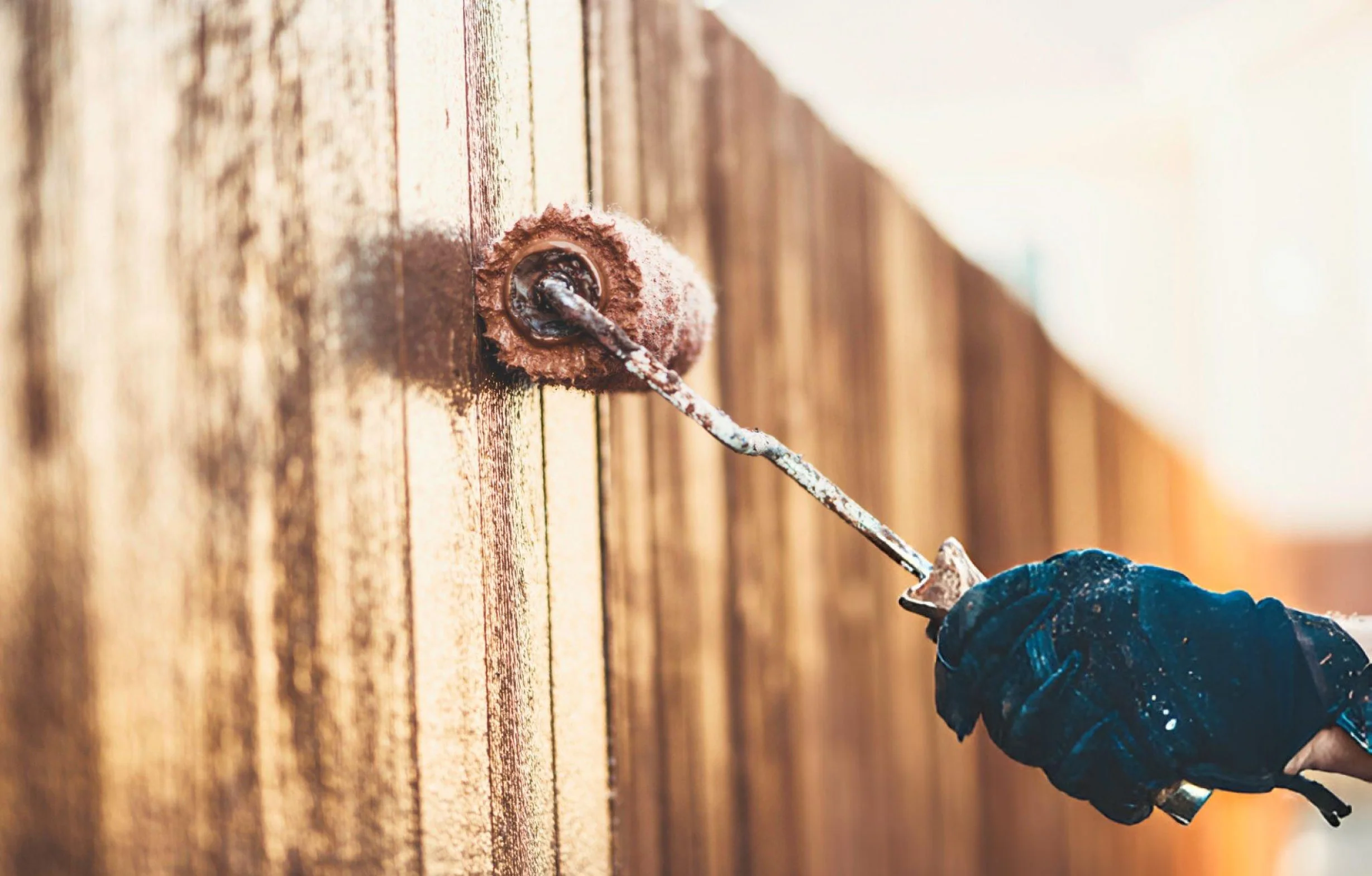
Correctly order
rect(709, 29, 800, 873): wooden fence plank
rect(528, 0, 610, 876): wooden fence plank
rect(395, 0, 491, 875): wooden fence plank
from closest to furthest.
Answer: rect(395, 0, 491, 875): wooden fence plank < rect(528, 0, 610, 876): wooden fence plank < rect(709, 29, 800, 873): wooden fence plank

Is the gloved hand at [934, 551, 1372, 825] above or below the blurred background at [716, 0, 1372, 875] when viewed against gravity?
below

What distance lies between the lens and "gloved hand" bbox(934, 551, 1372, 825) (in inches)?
20.7

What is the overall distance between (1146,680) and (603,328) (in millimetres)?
341

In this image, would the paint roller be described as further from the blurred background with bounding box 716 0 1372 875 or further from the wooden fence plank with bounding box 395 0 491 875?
the blurred background with bounding box 716 0 1372 875

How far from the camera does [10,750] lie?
14.5 inches

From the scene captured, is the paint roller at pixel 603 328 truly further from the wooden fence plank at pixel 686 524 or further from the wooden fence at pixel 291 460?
the wooden fence plank at pixel 686 524

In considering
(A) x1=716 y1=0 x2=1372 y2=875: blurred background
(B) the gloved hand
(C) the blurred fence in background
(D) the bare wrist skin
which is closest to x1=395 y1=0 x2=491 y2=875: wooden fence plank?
(B) the gloved hand

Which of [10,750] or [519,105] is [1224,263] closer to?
[519,105]

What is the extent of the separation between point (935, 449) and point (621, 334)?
4.04ft

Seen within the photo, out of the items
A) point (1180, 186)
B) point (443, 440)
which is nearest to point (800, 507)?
point (443, 440)

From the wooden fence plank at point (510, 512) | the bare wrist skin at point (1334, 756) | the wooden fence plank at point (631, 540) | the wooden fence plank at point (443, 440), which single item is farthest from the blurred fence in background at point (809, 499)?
the bare wrist skin at point (1334, 756)

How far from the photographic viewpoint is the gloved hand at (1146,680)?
525mm

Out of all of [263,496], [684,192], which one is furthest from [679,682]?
[263,496]

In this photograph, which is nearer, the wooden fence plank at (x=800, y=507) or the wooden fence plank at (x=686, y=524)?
the wooden fence plank at (x=686, y=524)
